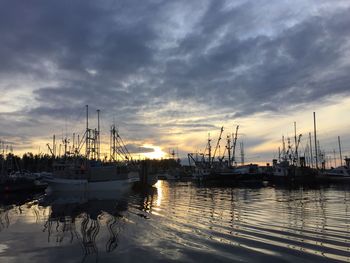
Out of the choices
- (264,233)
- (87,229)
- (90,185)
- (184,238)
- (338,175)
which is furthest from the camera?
(338,175)

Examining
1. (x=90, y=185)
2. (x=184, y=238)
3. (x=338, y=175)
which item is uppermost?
(x=338, y=175)

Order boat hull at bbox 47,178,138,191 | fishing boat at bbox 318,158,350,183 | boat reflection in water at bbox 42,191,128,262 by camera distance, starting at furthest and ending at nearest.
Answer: fishing boat at bbox 318,158,350,183
boat hull at bbox 47,178,138,191
boat reflection in water at bbox 42,191,128,262

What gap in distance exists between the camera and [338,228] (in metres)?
19.4

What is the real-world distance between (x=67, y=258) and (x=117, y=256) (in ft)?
5.84

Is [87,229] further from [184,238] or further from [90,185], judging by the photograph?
[90,185]

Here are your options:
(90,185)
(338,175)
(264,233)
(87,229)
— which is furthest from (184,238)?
(338,175)

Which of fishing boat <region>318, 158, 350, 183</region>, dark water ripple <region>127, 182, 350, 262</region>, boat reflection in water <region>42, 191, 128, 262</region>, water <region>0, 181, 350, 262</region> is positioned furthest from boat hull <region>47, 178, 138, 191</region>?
fishing boat <region>318, 158, 350, 183</region>

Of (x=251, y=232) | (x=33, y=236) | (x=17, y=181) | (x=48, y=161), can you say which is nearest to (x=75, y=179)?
(x=17, y=181)

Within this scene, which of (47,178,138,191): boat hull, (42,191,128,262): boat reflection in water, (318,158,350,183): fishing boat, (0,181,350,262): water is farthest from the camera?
(318,158,350,183): fishing boat

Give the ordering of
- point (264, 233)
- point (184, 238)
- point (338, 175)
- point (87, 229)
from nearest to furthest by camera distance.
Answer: point (184, 238) < point (264, 233) < point (87, 229) < point (338, 175)

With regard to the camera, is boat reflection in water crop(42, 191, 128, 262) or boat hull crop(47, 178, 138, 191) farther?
boat hull crop(47, 178, 138, 191)

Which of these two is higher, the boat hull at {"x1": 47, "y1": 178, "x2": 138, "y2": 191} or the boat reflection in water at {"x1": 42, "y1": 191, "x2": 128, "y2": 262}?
the boat hull at {"x1": 47, "y1": 178, "x2": 138, "y2": 191}

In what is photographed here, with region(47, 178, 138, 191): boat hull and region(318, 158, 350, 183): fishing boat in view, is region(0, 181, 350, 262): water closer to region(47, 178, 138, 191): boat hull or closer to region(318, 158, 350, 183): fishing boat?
region(47, 178, 138, 191): boat hull

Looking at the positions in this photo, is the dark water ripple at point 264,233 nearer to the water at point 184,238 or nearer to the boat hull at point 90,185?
the water at point 184,238
